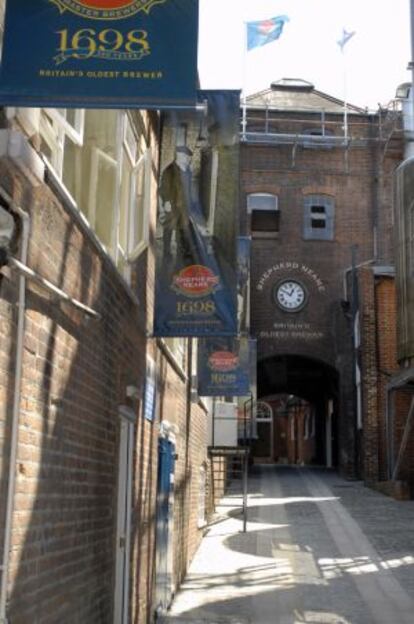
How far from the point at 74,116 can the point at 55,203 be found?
1.37 m

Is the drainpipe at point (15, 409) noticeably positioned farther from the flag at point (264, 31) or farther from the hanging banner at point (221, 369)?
the flag at point (264, 31)

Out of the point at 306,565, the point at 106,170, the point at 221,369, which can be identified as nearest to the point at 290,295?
the point at 221,369

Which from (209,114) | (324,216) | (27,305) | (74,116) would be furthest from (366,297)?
(27,305)

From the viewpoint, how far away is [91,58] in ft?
13.3

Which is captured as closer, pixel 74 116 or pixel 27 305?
pixel 27 305

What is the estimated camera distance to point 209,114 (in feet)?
24.6

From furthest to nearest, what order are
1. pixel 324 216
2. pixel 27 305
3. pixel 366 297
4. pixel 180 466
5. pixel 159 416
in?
pixel 324 216, pixel 366 297, pixel 180 466, pixel 159 416, pixel 27 305

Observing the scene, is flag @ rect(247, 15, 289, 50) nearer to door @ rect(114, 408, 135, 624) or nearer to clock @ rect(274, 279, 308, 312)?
clock @ rect(274, 279, 308, 312)

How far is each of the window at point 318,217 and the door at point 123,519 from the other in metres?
22.2

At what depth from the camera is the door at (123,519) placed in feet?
23.3

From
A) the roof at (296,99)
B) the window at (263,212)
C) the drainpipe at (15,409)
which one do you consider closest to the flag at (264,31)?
the roof at (296,99)

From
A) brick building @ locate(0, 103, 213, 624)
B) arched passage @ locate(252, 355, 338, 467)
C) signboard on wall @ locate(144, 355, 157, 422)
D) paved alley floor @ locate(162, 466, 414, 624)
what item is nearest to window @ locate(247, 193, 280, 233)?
arched passage @ locate(252, 355, 338, 467)

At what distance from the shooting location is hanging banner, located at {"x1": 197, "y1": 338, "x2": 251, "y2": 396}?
1452 cm

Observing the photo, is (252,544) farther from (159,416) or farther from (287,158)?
(287,158)
